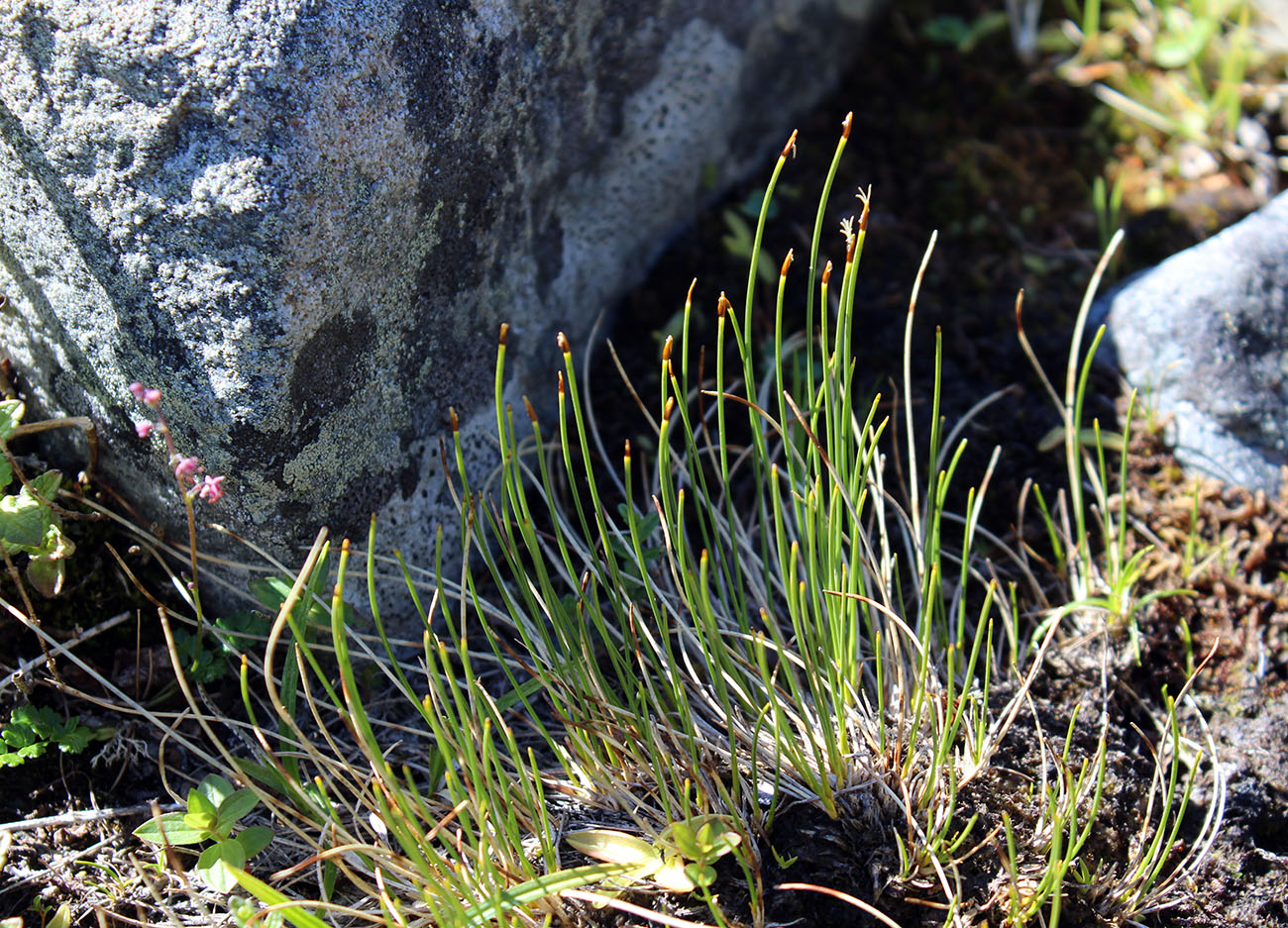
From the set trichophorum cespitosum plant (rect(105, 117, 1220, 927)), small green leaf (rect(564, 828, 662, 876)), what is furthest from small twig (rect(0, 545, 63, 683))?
small green leaf (rect(564, 828, 662, 876))

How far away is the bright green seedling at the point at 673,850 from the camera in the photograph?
1254 mm

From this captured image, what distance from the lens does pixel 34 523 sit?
1.41m

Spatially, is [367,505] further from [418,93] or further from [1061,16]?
[1061,16]

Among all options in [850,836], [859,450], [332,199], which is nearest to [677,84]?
[332,199]

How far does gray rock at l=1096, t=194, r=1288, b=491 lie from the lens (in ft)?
6.33

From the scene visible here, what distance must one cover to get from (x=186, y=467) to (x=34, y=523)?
12.2 inches

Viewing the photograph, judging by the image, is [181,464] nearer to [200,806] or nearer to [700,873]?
[200,806]

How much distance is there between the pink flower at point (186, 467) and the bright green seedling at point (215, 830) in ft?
1.37

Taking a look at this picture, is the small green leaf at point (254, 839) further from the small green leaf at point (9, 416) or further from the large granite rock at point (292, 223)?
the small green leaf at point (9, 416)

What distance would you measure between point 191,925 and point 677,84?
1.75 meters

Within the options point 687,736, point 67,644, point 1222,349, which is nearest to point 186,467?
point 67,644

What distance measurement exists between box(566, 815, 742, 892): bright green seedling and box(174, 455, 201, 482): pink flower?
2.35 ft

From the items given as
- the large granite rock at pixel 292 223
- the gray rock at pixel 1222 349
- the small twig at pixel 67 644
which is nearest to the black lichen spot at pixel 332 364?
the large granite rock at pixel 292 223

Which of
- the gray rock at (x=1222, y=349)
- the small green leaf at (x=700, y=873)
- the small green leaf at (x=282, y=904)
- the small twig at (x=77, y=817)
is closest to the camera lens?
the small green leaf at (x=282, y=904)
